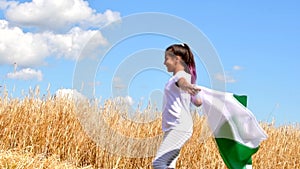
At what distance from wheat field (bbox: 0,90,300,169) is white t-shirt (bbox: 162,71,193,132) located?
1693 millimetres

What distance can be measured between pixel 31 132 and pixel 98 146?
0.91 meters

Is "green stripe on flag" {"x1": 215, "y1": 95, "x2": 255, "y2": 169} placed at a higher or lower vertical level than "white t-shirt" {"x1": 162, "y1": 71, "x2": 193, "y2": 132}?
lower

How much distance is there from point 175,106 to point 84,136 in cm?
217

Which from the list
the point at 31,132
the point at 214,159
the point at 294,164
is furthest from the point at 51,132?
the point at 294,164

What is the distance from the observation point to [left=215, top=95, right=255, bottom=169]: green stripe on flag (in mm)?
4590

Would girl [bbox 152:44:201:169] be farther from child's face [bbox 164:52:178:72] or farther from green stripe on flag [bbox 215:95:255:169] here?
green stripe on flag [bbox 215:95:255:169]

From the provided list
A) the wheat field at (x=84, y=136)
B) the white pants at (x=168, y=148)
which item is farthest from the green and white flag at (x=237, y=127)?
the wheat field at (x=84, y=136)

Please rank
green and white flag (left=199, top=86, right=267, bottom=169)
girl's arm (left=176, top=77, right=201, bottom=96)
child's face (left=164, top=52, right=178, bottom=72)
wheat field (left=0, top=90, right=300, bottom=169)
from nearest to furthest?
girl's arm (left=176, top=77, right=201, bottom=96), child's face (left=164, top=52, right=178, bottom=72), green and white flag (left=199, top=86, right=267, bottom=169), wheat field (left=0, top=90, right=300, bottom=169)

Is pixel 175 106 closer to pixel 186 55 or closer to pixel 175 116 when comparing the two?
pixel 175 116

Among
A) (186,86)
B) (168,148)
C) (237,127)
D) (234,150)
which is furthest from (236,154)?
(186,86)

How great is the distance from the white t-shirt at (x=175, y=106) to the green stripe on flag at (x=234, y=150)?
0.74 metres

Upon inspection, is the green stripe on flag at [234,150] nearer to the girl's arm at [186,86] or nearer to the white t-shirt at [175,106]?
the white t-shirt at [175,106]

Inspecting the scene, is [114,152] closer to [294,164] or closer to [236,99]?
[236,99]

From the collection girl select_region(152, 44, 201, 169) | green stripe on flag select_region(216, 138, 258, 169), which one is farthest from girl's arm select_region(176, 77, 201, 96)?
green stripe on flag select_region(216, 138, 258, 169)
